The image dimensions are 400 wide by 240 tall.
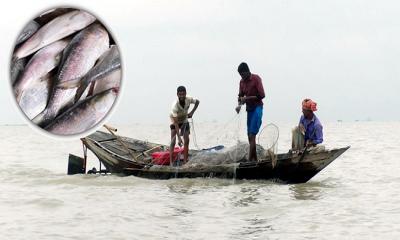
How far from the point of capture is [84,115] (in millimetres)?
2453

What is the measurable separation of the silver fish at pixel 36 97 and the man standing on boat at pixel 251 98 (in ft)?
22.4

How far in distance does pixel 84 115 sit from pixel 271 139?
6880 millimetres

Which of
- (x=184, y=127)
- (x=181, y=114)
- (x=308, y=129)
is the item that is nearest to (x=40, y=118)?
(x=308, y=129)

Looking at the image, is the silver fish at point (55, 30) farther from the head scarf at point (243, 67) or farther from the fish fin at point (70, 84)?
the head scarf at point (243, 67)

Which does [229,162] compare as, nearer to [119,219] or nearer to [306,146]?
[306,146]

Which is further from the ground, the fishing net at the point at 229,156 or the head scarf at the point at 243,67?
the head scarf at the point at 243,67

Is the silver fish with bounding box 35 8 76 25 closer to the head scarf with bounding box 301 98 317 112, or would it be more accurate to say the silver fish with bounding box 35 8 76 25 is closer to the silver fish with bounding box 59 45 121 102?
the silver fish with bounding box 59 45 121 102

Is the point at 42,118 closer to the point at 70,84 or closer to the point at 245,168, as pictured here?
Answer: the point at 70,84

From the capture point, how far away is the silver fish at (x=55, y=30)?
2.40 metres

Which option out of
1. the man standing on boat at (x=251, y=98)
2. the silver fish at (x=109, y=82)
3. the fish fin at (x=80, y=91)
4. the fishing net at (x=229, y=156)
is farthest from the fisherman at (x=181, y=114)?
the fish fin at (x=80, y=91)

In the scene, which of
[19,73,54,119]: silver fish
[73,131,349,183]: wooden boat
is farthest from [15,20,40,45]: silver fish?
[73,131,349,183]: wooden boat

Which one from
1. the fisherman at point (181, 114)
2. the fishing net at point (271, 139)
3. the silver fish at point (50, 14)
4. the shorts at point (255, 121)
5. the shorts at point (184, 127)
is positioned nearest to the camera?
the silver fish at point (50, 14)

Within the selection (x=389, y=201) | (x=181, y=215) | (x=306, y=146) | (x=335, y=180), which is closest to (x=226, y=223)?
(x=181, y=215)

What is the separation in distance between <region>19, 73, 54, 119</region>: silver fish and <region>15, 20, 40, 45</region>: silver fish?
217 mm
